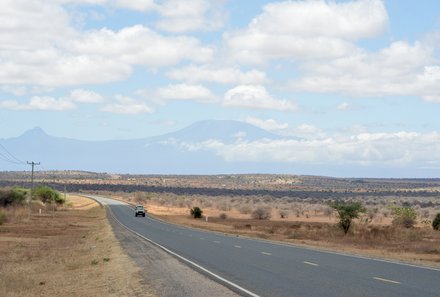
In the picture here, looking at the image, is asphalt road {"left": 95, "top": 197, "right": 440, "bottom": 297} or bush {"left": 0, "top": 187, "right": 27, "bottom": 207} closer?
asphalt road {"left": 95, "top": 197, "right": 440, "bottom": 297}

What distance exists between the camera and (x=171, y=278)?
2033 cm

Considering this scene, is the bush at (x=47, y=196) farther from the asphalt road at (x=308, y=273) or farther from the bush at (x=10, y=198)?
the asphalt road at (x=308, y=273)

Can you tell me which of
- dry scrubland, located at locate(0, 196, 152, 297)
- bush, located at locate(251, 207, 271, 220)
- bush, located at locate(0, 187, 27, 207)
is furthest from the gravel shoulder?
bush, located at locate(0, 187, 27, 207)

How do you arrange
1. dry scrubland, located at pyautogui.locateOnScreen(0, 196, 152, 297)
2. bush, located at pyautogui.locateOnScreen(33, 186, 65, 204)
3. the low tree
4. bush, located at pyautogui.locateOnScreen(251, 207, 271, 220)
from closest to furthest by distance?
dry scrubland, located at pyautogui.locateOnScreen(0, 196, 152, 297) → the low tree → bush, located at pyautogui.locateOnScreen(251, 207, 271, 220) → bush, located at pyautogui.locateOnScreen(33, 186, 65, 204)

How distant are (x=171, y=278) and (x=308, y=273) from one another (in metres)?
3.98

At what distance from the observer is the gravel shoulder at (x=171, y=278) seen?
668 inches

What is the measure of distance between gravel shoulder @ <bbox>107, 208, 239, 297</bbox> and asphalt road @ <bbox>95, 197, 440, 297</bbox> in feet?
1.49

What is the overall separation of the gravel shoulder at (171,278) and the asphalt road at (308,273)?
1.49 feet

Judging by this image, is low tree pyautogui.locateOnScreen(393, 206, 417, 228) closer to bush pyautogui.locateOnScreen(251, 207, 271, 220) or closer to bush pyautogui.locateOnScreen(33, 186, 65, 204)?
bush pyautogui.locateOnScreen(251, 207, 271, 220)

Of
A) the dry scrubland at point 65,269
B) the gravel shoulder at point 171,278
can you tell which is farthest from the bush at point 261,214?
the gravel shoulder at point 171,278

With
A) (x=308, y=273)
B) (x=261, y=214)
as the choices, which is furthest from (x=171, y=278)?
(x=261, y=214)

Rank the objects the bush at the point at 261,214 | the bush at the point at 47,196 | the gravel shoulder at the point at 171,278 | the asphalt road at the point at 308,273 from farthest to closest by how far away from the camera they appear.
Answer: the bush at the point at 47,196
the bush at the point at 261,214
the gravel shoulder at the point at 171,278
the asphalt road at the point at 308,273

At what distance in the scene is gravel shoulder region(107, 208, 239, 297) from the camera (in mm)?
16969

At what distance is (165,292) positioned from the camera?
1706 centimetres
